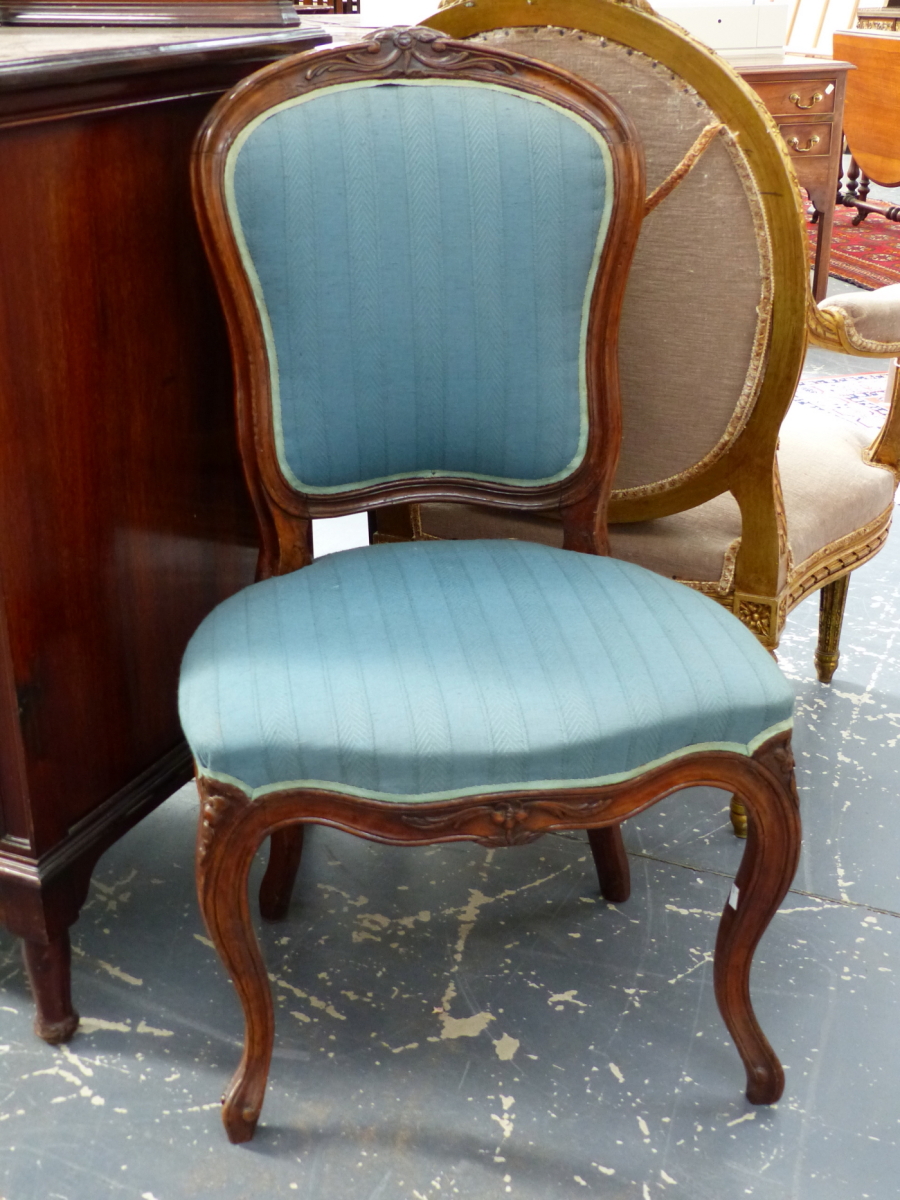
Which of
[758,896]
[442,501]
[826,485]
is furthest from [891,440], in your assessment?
[758,896]

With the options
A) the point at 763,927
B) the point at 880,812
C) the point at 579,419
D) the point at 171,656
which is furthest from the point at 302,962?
the point at 880,812

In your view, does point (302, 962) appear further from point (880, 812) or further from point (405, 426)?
point (880, 812)

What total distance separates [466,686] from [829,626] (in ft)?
3.93

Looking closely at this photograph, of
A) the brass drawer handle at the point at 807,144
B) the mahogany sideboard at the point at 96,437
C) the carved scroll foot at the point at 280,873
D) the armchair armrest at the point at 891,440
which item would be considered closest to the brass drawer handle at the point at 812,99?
the brass drawer handle at the point at 807,144

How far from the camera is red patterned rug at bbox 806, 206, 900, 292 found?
5.01 m

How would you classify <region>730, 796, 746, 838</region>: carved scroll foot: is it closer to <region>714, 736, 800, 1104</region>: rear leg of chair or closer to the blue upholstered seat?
<region>714, 736, 800, 1104</region>: rear leg of chair

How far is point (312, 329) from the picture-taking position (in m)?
1.36

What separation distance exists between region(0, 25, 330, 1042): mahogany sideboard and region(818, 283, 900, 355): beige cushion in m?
0.80

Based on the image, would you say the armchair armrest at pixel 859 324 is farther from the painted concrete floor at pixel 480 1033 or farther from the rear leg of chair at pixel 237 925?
the rear leg of chair at pixel 237 925

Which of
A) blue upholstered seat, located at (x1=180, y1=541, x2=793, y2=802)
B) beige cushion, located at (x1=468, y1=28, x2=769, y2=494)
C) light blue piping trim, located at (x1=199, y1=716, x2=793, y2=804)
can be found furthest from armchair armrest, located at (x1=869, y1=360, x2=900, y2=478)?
light blue piping trim, located at (x1=199, y1=716, x2=793, y2=804)

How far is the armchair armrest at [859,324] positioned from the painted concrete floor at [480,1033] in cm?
69

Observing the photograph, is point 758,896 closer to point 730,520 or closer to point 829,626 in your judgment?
point 730,520

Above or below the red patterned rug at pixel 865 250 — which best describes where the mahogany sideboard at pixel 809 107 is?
above

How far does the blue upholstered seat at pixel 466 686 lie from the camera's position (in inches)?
43.3
